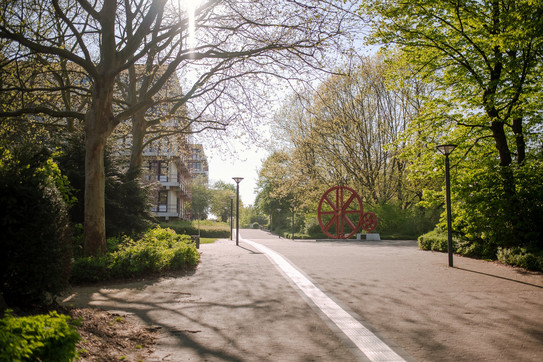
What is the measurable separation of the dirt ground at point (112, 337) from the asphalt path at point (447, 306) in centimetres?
291

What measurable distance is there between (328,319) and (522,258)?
27.9 feet

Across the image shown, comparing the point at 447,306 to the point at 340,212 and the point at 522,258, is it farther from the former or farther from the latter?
the point at 340,212

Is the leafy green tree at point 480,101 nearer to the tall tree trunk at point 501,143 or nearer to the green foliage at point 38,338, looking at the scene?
the tall tree trunk at point 501,143

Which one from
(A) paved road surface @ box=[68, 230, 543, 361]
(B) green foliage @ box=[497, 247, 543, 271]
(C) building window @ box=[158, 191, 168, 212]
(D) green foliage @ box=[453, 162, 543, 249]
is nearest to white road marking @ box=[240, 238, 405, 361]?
(A) paved road surface @ box=[68, 230, 543, 361]

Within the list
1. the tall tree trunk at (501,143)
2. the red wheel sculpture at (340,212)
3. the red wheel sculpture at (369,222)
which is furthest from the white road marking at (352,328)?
the red wheel sculpture at (369,222)

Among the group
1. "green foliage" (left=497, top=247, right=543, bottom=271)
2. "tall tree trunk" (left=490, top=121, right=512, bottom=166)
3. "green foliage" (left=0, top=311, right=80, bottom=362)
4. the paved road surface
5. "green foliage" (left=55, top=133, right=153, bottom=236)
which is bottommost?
the paved road surface

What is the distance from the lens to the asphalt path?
15.1ft

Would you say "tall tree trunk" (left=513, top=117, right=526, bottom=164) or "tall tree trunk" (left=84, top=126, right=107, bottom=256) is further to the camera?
"tall tree trunk" (left=513, top=117, right=526, bottom=164)

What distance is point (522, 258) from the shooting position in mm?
11477

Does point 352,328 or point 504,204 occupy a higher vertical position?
point 504,204

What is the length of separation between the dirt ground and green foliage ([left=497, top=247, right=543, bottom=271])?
10.4m

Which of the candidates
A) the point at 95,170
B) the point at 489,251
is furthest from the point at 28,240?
the point at 489,251

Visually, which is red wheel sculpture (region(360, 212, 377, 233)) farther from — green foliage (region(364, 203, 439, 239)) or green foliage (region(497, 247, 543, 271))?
green foliage (region(497, 247, 543, 271))

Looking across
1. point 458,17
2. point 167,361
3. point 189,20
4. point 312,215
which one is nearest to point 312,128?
point 312,215
